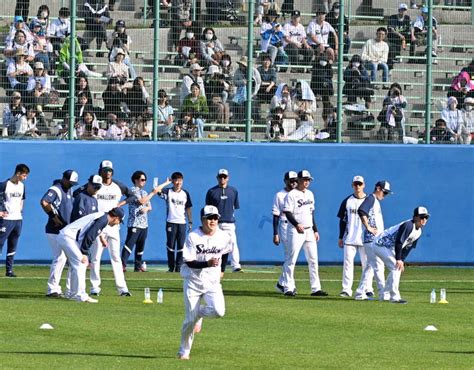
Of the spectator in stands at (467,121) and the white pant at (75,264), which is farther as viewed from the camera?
the spectator in stands at (467,121)

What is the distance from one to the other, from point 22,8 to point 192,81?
428 cm

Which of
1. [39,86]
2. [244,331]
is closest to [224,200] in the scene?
[39,86]

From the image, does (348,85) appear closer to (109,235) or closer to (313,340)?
(109,235)

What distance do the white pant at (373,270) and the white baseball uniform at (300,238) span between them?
2.98ft

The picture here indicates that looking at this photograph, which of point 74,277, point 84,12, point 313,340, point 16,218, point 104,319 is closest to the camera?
point 313,340

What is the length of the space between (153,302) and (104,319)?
2.91 meters

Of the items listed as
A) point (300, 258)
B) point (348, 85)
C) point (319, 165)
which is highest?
point (348, 85)

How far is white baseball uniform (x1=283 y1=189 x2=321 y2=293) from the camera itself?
903 inches

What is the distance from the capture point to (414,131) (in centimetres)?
3180

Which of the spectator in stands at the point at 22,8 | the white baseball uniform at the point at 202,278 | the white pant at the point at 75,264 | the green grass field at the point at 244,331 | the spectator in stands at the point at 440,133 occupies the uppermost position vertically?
the spectator in stands at the point at 22,8

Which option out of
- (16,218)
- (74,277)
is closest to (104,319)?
(74,277)

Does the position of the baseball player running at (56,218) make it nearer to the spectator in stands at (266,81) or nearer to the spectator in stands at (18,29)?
the spectator in stands at (18,29)

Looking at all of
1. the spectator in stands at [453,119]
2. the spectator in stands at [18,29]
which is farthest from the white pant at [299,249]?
the spectator in stands at [453,119]

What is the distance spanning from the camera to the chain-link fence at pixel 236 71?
2883 cm
